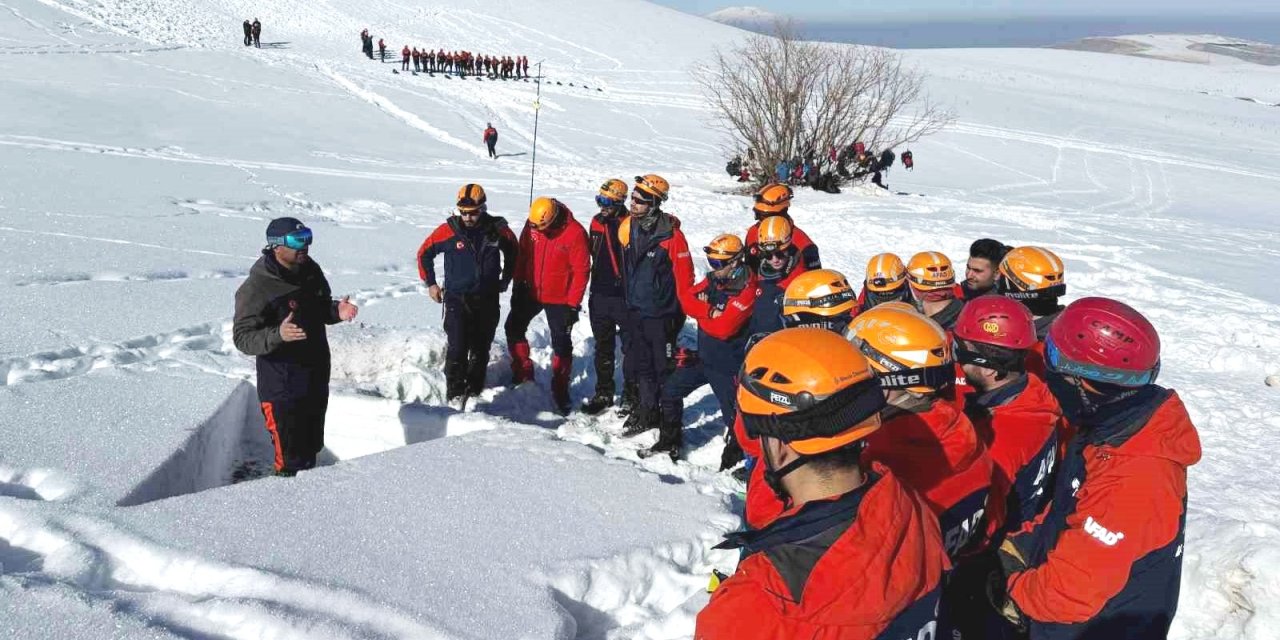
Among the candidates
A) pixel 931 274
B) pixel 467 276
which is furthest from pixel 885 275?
pixel 467 276

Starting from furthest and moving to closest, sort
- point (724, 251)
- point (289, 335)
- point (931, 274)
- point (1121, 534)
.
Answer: point (724, 251) < point (931, 274) < point (289, 335) < point (1121, 534)

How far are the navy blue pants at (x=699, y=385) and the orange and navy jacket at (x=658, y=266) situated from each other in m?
0.51

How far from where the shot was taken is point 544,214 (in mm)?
6141

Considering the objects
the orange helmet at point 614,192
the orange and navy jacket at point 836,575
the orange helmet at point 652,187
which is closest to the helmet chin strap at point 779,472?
the orange and navy jacket at point 836,575

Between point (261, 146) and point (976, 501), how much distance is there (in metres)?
17.0

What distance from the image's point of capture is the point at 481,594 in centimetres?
313

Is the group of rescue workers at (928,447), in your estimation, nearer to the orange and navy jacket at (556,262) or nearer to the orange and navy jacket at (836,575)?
the orange and navy jacket at (836,575)

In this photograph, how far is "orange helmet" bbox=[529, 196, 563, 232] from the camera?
6.14 meters

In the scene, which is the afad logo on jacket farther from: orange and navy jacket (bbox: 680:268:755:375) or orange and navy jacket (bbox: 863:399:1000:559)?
orange and navy jacket (bbox: 680:268:755:375)

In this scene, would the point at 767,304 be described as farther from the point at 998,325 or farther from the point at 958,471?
the point at 958,471

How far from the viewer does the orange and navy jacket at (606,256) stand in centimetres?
622

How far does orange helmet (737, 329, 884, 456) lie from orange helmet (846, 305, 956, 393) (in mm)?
675

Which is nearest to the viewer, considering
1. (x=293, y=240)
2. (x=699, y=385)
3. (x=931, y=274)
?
(x=293, y=240)

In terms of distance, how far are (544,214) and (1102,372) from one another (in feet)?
14.2
